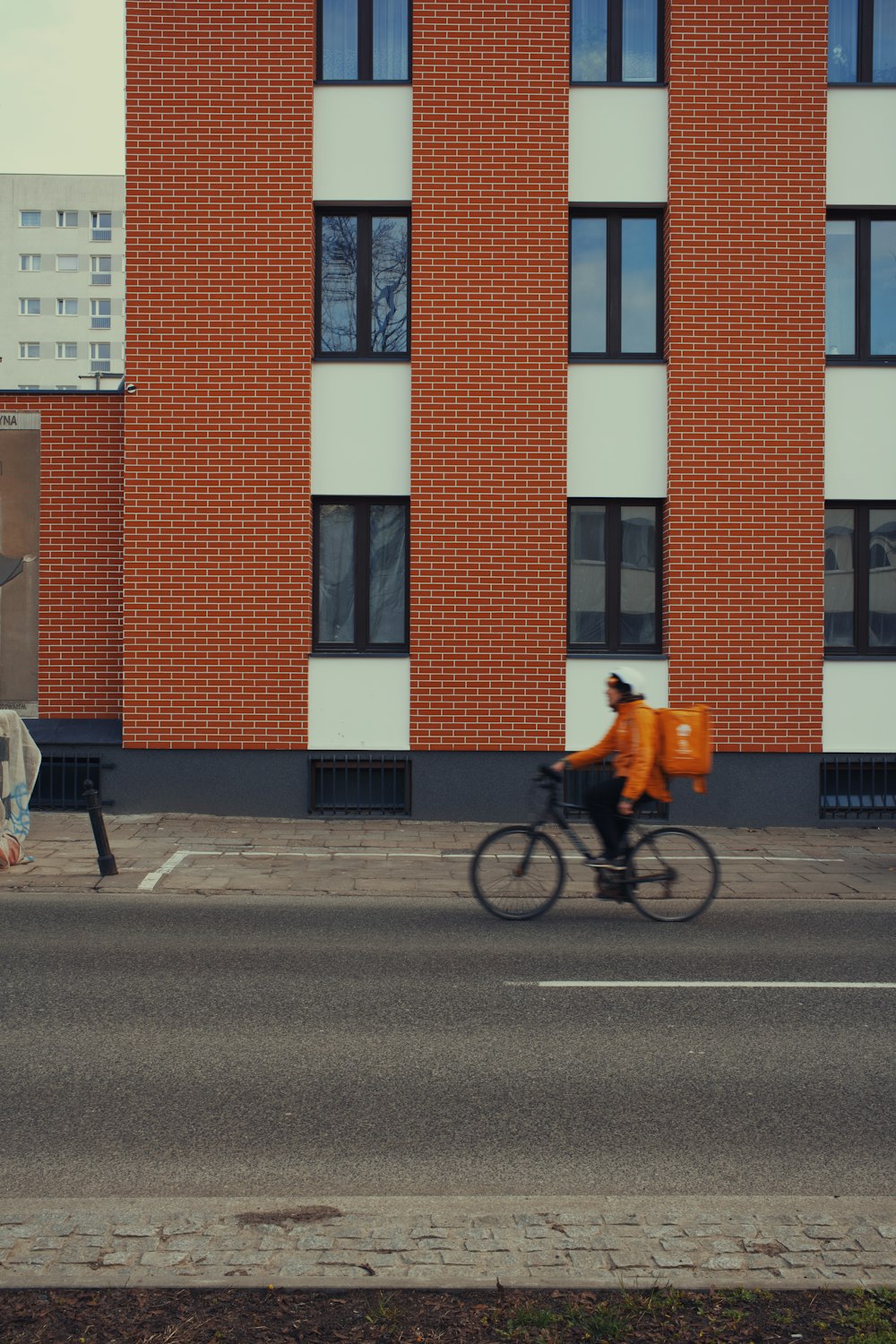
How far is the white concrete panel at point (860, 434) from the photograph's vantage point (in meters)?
15.1

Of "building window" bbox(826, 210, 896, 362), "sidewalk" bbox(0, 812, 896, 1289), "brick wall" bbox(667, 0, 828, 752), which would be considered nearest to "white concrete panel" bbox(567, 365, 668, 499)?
"brick wall" bbox(667, 0, 828, 752)

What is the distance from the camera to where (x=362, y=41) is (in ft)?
50.0

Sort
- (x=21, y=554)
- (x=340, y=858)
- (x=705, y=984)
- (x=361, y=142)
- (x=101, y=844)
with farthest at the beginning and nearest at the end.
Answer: (x=21, y=554), (x=361, y=142), (x=340, y=858), (x=101, y=844), (x=705, y=984)

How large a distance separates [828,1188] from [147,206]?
44.2 ft

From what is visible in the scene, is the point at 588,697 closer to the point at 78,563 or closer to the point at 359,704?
the point at 359,704

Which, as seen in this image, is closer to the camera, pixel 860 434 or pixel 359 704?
pixel 359 704

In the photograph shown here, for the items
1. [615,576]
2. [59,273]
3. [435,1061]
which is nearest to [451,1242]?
[435,1061]

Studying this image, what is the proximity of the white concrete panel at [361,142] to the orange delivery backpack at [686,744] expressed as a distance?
8570 millimetres

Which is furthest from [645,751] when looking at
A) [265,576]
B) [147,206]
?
[147,206]

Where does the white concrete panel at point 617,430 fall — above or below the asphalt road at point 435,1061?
above

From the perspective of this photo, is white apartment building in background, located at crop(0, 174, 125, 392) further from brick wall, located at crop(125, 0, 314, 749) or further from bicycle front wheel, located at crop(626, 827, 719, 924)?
bicycle front wheel, located at crop(626, 827, 719, 924)

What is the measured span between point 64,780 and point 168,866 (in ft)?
13.1

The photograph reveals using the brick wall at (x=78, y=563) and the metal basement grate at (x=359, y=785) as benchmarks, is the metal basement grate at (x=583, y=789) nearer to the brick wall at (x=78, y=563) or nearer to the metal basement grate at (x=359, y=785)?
the metal basement grate at (x=359, y=785)

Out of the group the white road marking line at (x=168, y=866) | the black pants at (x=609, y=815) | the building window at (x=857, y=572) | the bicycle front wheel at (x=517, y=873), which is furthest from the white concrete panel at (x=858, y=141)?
the white road marking line at (x=168, y=866)
